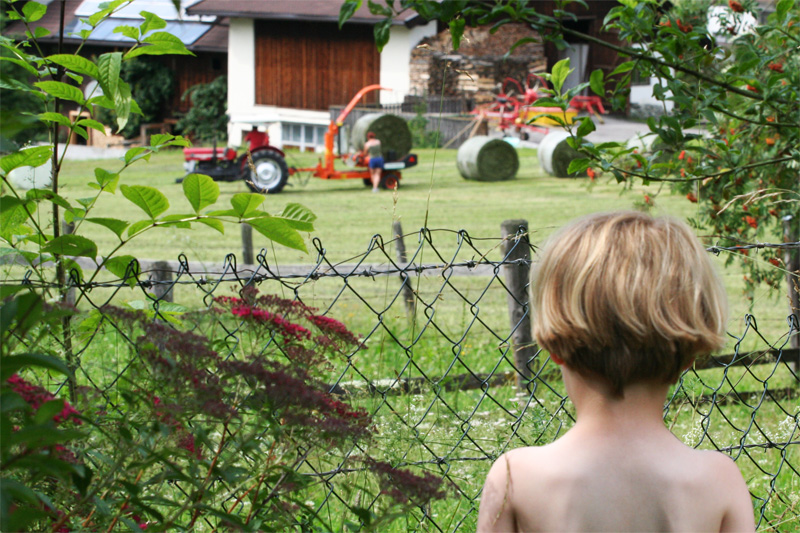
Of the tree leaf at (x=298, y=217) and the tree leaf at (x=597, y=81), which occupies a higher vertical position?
the tree leaf at (x=597, y=81)

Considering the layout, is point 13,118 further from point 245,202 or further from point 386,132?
point 386,132

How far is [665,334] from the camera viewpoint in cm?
112

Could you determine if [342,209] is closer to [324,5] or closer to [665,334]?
[665,334]

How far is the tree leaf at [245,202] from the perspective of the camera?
152 cm

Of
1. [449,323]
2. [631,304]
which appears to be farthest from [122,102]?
[449,323]

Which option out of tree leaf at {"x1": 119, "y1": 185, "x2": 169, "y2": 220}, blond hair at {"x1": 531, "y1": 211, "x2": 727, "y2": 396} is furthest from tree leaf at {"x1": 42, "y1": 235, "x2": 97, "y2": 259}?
blond hair at {"x1": 531, "y1": 211, "x2": 727, "y2": 396}

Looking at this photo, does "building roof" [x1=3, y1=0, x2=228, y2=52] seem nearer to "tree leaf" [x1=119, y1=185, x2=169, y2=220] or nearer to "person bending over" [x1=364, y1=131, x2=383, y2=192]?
"person bending over" [x1=364, y1=131, x2=383, y2=192]

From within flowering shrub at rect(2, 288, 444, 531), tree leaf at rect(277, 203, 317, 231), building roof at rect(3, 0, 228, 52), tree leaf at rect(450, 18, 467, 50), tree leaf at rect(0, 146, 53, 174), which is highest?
building roof at rect(3, 0, 228, 52)

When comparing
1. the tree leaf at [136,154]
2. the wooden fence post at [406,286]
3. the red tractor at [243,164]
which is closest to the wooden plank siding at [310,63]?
the red tractor at [243,164]

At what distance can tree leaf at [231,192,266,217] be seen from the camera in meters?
1.52

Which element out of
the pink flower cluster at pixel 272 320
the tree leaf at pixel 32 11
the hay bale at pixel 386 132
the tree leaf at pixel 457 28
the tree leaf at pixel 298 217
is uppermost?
the tree leaf at pixel 457 28

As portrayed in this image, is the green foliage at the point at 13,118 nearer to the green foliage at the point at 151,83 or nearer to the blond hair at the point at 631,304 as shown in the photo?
the blond hair at the point at 631,304

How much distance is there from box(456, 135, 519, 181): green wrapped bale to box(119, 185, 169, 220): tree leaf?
1515 centimetres

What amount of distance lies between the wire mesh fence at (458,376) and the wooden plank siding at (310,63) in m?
16.6
